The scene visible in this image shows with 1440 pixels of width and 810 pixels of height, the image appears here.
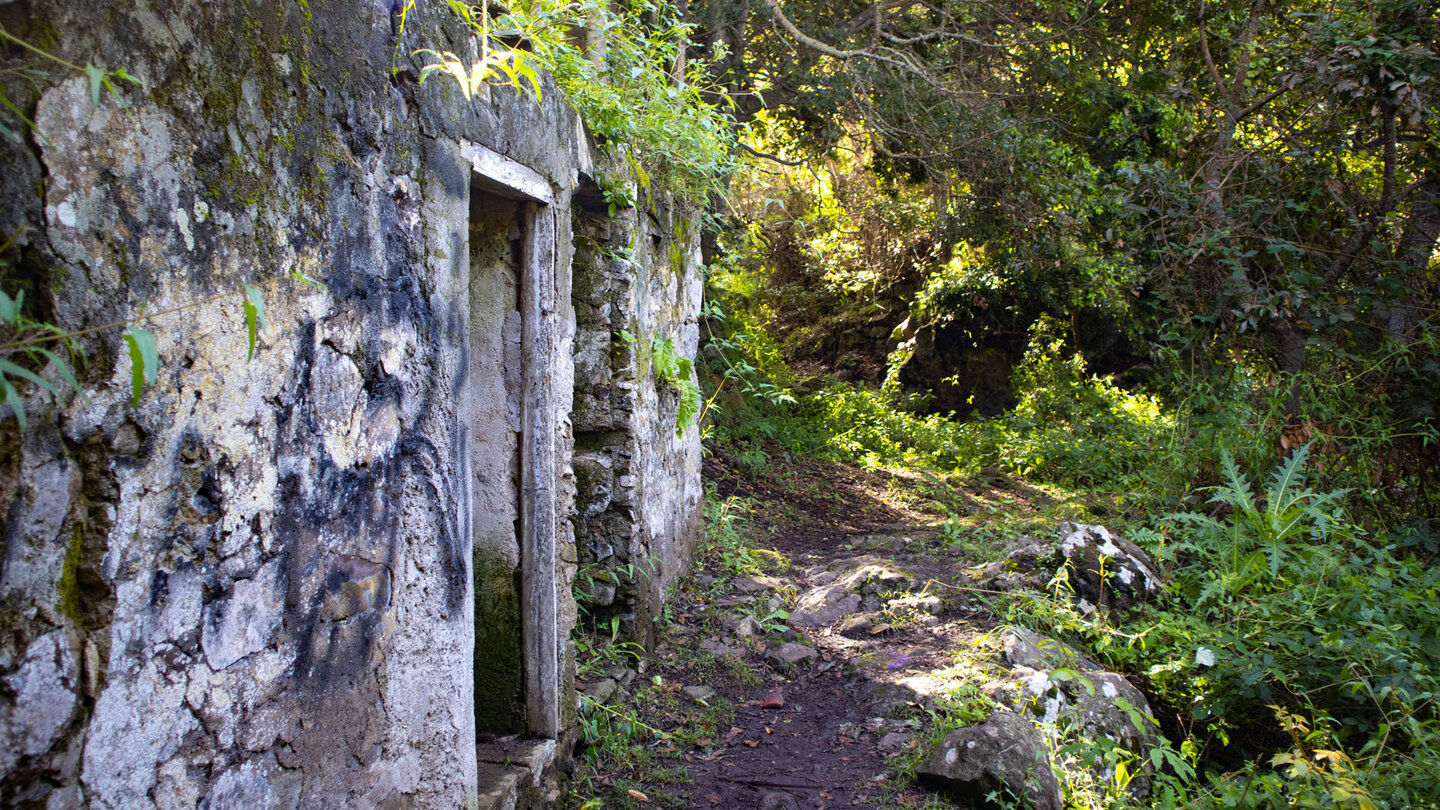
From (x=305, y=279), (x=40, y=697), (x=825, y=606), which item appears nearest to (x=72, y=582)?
(x=40, y=697)

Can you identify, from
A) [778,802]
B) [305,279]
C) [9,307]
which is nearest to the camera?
[9,307]

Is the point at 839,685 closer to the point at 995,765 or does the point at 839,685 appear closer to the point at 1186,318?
the point at 995,765

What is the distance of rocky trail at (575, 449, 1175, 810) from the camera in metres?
3.36

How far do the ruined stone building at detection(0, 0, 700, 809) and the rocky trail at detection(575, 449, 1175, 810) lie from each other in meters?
0.88

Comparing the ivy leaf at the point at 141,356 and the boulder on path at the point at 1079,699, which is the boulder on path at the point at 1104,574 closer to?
the boulder on path at the point at 1079,699

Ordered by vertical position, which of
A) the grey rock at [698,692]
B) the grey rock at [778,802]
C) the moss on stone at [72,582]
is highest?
the moss on stone at [72,582]

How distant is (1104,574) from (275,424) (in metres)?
4.57

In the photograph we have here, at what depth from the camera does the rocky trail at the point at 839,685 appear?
3357 mm

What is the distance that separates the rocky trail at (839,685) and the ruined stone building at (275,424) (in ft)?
2.88

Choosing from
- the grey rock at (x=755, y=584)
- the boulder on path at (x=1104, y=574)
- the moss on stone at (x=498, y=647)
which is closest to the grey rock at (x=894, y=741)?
the moss on stone at (x=498, y=647)

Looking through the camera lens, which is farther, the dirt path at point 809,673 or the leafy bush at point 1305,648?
the dirt path at point 809,673

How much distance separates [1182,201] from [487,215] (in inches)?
226

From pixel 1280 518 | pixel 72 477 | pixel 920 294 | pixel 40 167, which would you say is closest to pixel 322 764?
pixel 72 477

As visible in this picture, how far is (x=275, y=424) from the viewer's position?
1.73 metres
